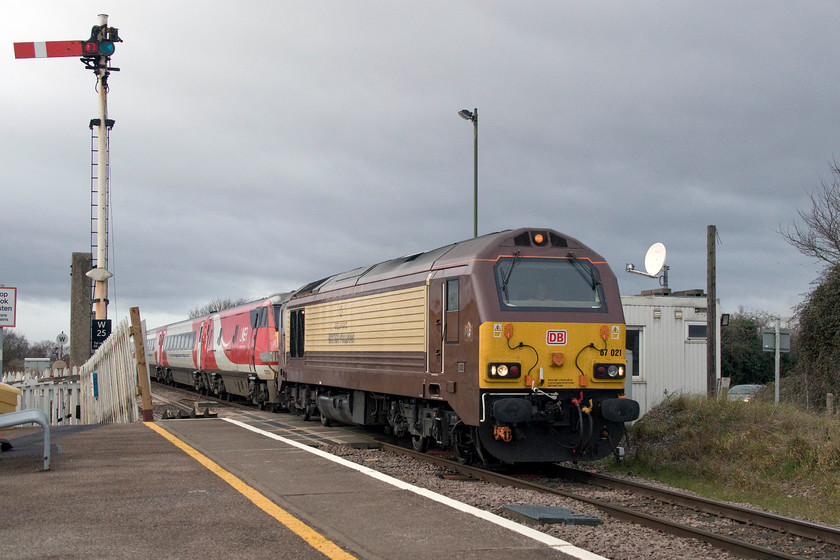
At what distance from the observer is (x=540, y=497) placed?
8969mm

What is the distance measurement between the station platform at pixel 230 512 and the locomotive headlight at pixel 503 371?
187 centimetres

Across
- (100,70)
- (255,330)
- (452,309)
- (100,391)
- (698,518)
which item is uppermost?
(100,70)

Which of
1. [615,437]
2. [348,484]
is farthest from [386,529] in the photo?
[615,437]

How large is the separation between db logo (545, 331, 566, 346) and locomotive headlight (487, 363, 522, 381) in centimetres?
54

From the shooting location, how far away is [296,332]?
738 inches

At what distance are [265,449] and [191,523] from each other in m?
4.99

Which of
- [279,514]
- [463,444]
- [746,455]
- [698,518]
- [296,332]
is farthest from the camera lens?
[296,332]

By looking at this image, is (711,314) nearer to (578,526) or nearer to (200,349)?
(578,526)

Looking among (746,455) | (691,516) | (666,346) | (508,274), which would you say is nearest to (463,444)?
(508,274)

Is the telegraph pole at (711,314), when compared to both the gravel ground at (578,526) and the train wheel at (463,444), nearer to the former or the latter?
the train wheel at (463,444)

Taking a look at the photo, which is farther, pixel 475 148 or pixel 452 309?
pixel 475 148

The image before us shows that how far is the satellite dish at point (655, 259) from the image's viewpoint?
1888 cm

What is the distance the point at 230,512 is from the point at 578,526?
307 cm

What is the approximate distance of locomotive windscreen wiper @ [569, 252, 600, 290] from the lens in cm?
1095
